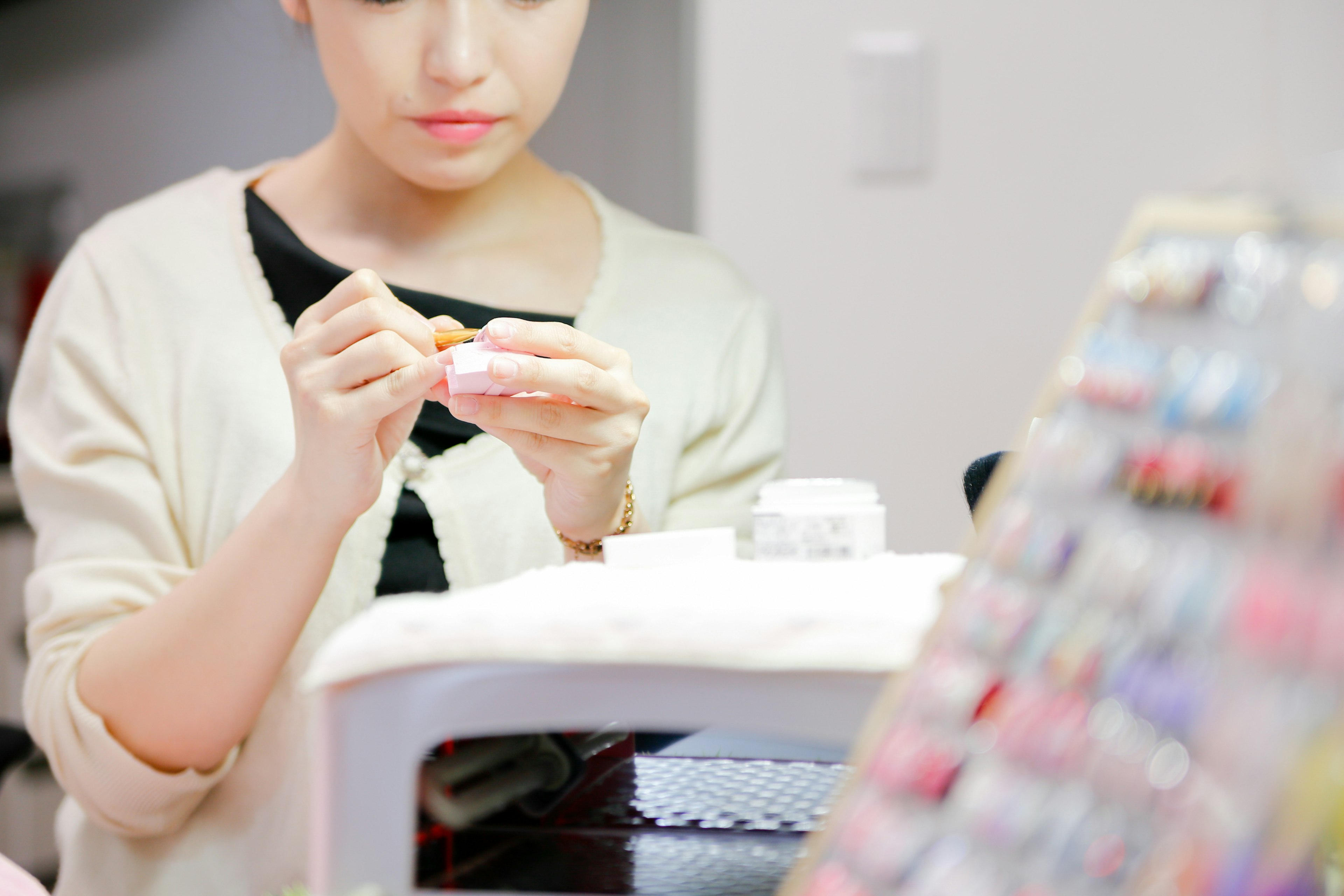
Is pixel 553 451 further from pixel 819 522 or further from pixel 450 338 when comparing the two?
pixel 819 522

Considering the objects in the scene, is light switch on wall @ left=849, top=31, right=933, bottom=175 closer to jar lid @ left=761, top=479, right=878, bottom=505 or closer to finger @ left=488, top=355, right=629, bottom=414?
finger @ left=488, top=355, right=629, bottom=414

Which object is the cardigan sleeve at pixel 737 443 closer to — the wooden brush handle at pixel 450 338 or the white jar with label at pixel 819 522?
the wooden brush handle at pixel 450 338

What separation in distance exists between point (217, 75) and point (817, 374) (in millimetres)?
720

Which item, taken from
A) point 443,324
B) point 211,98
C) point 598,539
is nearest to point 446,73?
point 443,324

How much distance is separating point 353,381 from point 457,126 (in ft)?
0.89

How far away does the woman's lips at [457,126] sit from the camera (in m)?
0.80

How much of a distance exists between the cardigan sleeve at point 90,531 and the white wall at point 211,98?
1.19 feet

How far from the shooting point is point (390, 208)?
3.11ft

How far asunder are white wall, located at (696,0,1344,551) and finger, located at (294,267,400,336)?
1.80 ft

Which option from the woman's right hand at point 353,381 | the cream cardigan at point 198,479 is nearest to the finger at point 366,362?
the woman's right hand at point 353,381

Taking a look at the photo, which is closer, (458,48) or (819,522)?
(819,522)

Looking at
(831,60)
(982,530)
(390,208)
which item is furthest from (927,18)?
(982,530)

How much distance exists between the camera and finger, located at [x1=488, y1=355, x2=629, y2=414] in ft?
1.89

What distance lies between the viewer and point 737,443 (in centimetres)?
96
